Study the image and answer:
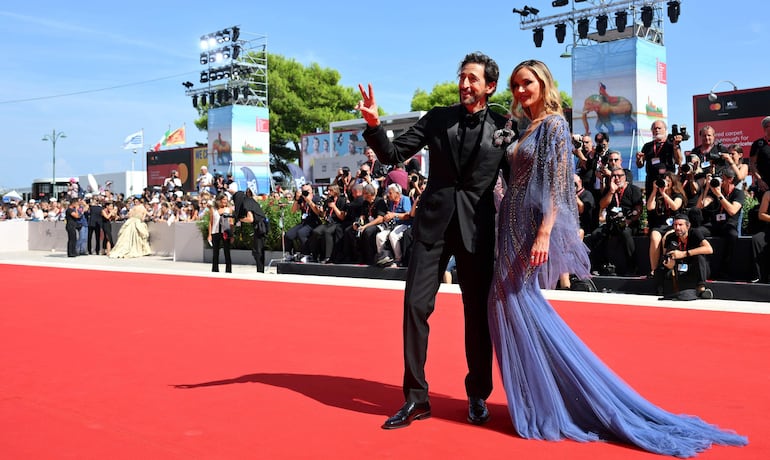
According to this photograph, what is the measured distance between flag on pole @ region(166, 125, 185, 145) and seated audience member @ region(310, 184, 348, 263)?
58949 mm

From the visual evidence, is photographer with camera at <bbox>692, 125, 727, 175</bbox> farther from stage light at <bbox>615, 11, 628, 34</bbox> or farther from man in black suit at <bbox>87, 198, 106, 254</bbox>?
stage light at <bbox>615, 11, 628, 34</bbox>

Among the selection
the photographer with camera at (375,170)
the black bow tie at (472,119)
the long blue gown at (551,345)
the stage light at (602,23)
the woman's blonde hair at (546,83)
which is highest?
the stage light at (602,23)

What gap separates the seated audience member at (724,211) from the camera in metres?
9.64

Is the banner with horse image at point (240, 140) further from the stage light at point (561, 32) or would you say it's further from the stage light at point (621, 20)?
the stage light at point (621, 20)

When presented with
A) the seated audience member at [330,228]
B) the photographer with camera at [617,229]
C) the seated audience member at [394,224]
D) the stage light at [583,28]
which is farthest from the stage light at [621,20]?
the photographer with camera at [617,229]

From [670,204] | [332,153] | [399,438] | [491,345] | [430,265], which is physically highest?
[332,153]

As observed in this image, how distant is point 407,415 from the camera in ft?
13.0

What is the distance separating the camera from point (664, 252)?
30.8 ft

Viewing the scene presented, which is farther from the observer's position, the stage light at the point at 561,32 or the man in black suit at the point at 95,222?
the stage light at the point at 561,32

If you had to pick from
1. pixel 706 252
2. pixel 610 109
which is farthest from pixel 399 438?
pixel 610 109

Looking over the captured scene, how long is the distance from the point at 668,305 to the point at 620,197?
2498 millimetres

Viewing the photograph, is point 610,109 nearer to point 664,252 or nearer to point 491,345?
point 664,252

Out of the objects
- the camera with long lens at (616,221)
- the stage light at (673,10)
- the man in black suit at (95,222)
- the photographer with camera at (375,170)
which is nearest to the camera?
the camera with long lens at (616,221)

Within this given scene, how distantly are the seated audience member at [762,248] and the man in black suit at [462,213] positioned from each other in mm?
6547
